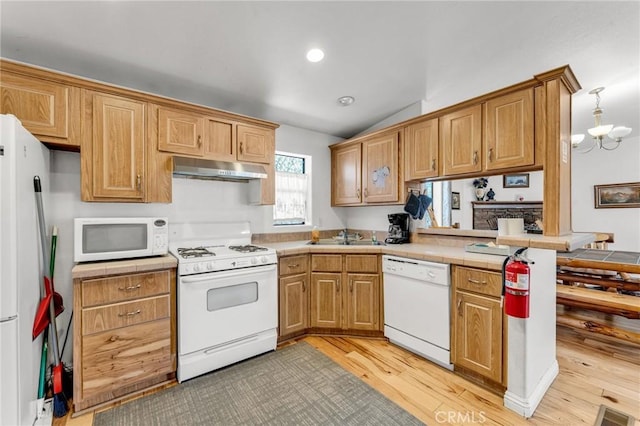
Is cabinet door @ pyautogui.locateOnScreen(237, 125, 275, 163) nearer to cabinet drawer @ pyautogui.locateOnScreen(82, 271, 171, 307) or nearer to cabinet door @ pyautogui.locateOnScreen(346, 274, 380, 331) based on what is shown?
cabinet drawer @ pyautogui.locateOnScreen(82, 271, 171, 307)

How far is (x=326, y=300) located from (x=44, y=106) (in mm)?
2757

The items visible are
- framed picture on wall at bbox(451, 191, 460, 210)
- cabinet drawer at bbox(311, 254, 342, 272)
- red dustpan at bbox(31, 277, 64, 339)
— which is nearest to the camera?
red dustpan at bbox(31, 277, 64, 339)

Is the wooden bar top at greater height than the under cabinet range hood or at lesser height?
lesser

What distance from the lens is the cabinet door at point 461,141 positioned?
239 centimetres

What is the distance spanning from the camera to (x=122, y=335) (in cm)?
194

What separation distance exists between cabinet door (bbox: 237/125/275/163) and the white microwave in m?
1.01

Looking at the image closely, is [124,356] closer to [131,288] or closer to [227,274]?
[131,288]

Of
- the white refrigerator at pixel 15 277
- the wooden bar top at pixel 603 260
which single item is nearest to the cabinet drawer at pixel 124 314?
the white refrigerator at pixel 15 277

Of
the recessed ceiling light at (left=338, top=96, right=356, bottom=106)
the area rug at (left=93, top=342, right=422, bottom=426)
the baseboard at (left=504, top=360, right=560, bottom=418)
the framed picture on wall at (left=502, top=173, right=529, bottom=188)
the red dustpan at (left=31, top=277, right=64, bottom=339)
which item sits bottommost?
the area rug at (left=93, top=342, right=422, bottom=426)

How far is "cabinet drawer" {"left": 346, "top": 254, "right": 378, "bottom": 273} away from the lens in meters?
2.79

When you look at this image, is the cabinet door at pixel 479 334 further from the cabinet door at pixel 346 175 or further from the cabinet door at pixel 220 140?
the cabinet door at pixel 220 140

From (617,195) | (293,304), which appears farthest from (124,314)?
(617,195)

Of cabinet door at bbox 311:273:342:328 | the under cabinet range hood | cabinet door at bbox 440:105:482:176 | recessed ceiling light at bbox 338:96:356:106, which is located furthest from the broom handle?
cabinet door at bbox 440:105:482:176

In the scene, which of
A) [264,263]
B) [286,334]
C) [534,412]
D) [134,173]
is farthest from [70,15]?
[534,412]
